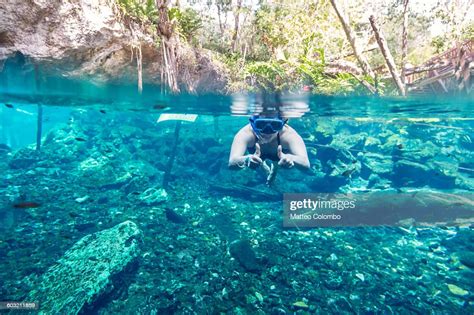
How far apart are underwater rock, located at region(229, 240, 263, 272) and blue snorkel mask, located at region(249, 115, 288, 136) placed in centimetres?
378

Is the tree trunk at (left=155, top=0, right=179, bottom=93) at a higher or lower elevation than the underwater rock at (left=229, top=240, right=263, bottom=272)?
higher

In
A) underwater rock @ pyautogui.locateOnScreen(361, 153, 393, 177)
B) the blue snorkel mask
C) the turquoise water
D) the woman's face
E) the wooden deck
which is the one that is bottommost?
the turquoise water

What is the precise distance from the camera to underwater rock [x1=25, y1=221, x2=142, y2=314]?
218 inches

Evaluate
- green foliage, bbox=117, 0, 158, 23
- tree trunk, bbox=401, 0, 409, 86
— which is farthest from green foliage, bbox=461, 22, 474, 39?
green foliage, bbox=117, 0, 158, 23

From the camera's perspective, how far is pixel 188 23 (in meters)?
6.99

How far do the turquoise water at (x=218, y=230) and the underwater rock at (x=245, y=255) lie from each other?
0.14ft

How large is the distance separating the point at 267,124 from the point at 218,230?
A: 530 centimetres

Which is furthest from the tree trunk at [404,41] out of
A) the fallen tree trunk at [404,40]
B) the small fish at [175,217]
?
the small fish at [175,217]

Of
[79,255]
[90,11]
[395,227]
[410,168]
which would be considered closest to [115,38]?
[90,11]

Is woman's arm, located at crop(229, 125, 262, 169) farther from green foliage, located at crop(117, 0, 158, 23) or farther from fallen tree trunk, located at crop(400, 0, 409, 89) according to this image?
fallen tree trunk, located at crop(400, 0, 409, 89)

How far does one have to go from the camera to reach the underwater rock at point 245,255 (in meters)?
7.02

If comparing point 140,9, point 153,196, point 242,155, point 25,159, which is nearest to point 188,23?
point 140,9

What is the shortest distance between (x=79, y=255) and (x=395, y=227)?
11.1 m

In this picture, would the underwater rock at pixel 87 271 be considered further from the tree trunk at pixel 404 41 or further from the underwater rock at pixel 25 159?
the underwater rock at pixel 25 159
